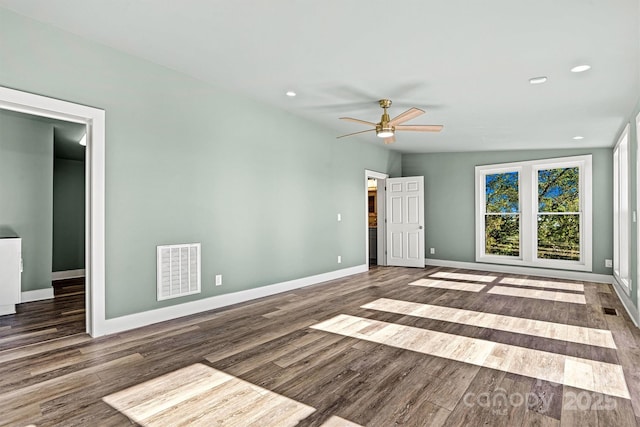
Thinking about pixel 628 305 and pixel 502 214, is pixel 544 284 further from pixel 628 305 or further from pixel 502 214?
pixel 502 214

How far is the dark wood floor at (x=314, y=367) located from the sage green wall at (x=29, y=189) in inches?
36.1

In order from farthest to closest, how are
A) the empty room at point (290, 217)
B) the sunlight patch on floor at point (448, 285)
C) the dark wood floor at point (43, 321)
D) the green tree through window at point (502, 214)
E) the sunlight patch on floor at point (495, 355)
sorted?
the green tree through window at point (502, 214) < the sunlight patch on floor at point (448, 285) < the dark wood floor at point (43, 321) < the sunlight patch on floor at point (495, 355) < the empty room at point (290, 217)

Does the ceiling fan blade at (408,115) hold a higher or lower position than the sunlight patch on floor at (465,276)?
higher

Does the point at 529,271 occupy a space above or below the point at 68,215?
below

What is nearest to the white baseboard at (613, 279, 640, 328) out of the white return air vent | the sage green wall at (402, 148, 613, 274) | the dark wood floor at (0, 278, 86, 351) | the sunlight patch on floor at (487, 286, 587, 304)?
the sunlight patch on floor at (487, 286, 587, 304)

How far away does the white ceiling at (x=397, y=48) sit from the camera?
255 centimetres

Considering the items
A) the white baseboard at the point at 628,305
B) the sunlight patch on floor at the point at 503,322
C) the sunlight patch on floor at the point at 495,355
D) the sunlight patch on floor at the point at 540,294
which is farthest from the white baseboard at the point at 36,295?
the white baseboard at the point at 628,305

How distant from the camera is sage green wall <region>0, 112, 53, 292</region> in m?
4.59

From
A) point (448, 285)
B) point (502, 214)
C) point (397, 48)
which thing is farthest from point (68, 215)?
point (502, 214)

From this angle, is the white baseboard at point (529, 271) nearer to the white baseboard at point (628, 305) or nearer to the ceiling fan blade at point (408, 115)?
the white baseboard at point (628, 305)

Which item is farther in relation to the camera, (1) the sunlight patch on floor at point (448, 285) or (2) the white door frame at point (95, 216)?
(1) the sunlight patch on floor at point (448, 285)

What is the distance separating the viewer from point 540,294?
499 cm

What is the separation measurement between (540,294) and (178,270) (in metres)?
4.96

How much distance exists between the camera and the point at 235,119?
4445 millimetres
